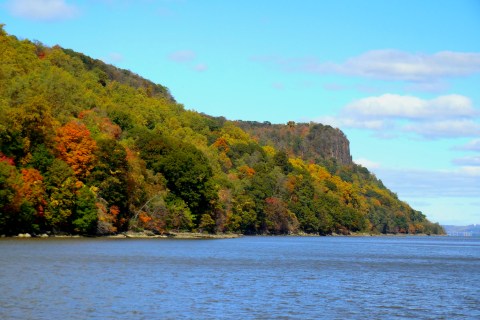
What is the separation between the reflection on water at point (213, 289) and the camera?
3150 centimetres

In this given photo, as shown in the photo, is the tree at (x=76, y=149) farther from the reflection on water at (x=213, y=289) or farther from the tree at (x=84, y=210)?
the reflection on water at (x=213, y=289)

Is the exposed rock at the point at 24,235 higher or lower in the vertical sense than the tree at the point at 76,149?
lower

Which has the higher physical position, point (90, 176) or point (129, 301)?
point (90, 176)

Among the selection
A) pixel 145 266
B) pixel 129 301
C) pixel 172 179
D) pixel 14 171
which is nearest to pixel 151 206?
pixel 172 179

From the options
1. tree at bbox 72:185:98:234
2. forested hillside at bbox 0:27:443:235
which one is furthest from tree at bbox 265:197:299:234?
tree at bbox 72:185:98:234

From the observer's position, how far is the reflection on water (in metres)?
31.5

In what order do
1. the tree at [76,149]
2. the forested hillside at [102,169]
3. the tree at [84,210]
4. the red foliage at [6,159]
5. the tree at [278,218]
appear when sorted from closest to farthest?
the red foliage at [6,159], the forested hillside at [102,169], the tree at [84,210], the tree at [76,149], the tree at [278,218]

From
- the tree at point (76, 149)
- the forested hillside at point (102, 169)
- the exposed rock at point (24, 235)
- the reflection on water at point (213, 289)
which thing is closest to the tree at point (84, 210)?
the forested hillside at point (102, 169)

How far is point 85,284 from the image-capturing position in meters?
39.2

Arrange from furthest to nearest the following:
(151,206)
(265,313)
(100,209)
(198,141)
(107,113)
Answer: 1. (198,141)
2. (107,113)
3. (151,206)
4. (100,209)
5. (265,313)

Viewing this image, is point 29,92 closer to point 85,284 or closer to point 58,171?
point 58,171

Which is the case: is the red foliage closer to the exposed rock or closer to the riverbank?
the exposed rock

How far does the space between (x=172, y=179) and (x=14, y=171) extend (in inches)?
1525

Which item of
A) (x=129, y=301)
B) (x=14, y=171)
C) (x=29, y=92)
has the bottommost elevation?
(x=129, y=301)
